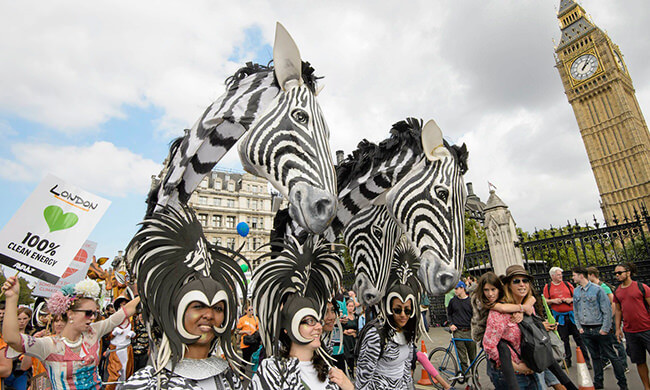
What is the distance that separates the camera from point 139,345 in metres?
5.74

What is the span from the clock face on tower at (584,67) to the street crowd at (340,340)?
7987cm

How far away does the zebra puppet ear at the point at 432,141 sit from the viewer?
3.20 meters

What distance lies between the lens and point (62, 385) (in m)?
3.14

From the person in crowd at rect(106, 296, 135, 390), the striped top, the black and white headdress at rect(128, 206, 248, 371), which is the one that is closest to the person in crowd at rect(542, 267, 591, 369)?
the black and white headdress at rect(128, 206, 248, 371)

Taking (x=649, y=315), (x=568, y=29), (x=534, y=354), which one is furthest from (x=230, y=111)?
(x=568, y=29)

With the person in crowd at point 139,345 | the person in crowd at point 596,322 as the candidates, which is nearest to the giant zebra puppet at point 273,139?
the person in crowd at point 139,345

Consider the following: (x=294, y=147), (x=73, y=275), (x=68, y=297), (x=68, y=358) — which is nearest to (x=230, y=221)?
(x=73, y=275)

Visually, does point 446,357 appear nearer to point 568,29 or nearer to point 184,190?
point 184,190

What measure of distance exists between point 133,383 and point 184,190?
47.6 inches

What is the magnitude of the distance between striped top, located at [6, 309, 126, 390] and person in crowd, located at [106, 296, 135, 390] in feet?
7.63

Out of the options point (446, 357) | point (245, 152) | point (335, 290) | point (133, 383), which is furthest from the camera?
point (446, 357)

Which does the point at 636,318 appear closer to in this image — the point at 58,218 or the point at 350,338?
the point at 350,338

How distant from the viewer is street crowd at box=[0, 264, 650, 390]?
238 centimetres

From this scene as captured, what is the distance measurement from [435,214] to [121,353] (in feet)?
19.5
